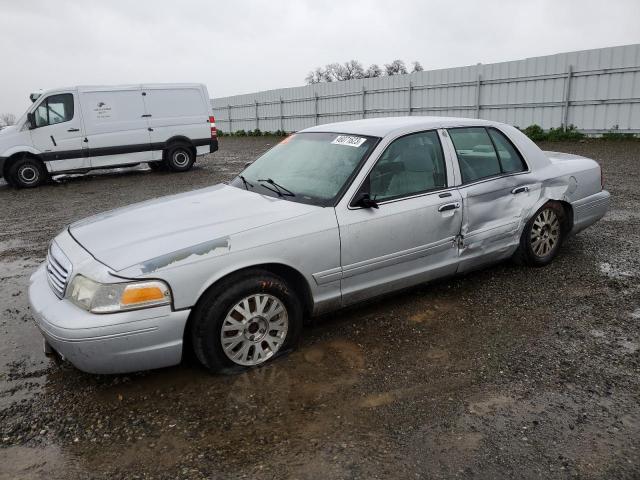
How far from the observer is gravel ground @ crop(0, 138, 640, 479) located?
2391mm

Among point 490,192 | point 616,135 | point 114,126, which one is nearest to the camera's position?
point 490,192

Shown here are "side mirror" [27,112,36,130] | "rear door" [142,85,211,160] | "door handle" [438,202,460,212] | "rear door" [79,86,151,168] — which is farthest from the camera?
"rear door" [142,85,211,160]

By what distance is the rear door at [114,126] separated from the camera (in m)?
12.0

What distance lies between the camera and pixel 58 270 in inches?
124

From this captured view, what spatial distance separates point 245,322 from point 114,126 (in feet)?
35.1

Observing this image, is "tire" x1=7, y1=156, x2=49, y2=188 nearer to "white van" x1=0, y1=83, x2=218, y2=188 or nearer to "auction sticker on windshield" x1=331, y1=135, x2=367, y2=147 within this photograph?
"white van" x1=0, y1=83, x2=218, y2=188

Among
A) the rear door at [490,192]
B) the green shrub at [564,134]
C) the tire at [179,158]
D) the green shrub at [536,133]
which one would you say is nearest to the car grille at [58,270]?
the rear door at [490,192]

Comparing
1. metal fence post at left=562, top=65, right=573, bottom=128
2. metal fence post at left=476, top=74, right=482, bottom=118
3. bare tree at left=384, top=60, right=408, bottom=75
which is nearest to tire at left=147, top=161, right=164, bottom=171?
metal fence post at left=476, top=74, right=482, bottom=118

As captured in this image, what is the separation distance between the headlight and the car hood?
0.12 metres

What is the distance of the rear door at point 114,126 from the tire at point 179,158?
686mm

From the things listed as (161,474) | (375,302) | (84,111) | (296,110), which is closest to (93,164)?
(84,111)

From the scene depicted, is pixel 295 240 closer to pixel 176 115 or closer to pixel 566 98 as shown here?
pixel 176 115

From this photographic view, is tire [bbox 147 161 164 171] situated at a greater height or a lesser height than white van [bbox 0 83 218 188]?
lesser

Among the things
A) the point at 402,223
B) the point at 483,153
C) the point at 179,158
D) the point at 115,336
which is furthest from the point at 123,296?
the point at 179,158
